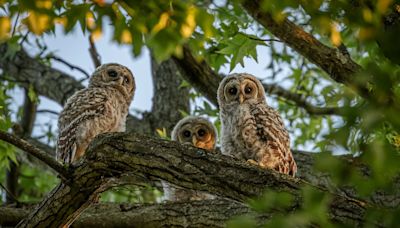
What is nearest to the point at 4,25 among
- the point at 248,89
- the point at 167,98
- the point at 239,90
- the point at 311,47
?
the point at 311,47

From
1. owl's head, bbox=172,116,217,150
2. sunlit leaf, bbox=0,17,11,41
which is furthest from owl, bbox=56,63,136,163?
sunlit leaf, bbox=0,17,11,41

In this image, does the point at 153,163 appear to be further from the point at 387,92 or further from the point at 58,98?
the point at 58,98

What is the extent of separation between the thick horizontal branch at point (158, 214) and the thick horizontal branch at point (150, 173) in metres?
0.62

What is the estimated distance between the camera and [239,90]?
5.22 m

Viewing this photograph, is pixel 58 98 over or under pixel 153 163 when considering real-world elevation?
over

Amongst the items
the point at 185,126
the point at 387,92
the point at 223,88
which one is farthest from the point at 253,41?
the point at 387,92

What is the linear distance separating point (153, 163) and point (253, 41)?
145cm

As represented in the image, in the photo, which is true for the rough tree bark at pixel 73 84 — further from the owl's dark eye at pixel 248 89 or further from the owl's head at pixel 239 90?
the owl's dark eye at pixel 248 89

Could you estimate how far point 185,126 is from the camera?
606 centimetres

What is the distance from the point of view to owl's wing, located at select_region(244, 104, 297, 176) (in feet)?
15.6

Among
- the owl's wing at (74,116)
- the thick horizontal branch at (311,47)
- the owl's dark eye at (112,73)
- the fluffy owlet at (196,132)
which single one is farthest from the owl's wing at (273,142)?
the owl's dark eye at (112,73)

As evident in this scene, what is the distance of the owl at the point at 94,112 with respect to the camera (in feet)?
16.5

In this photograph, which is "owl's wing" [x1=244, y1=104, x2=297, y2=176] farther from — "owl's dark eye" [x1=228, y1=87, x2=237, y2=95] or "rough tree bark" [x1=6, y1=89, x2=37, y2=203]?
"rough tree bark" [x1=6, y1=89, x2=37, y2=203]

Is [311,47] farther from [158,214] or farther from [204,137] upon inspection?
[204,137]
